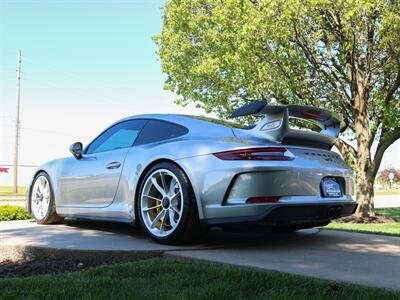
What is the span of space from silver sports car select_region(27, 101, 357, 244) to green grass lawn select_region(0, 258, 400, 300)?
863mm

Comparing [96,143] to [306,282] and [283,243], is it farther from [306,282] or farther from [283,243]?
[306,282]

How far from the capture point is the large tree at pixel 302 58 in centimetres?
1139

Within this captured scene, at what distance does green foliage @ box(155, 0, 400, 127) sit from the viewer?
37.1ft

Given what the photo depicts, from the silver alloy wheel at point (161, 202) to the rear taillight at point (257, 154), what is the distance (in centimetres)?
57

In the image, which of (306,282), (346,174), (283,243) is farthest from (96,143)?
(306,282)

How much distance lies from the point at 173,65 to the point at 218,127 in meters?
11.4

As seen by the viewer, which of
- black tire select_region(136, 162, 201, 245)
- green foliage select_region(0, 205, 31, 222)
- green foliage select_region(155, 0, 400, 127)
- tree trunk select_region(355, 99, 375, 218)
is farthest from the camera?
tree trunk select_region(355, 99, 375, 218)

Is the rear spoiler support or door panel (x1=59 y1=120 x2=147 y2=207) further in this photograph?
door panel (x1=59 y1=120 x2=147 y2=207)

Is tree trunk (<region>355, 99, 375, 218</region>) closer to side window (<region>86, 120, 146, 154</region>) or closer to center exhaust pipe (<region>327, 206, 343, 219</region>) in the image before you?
center exhaust pipe (<region>327, 206, 343, 219</region>)

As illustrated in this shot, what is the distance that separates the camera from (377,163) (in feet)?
46.1

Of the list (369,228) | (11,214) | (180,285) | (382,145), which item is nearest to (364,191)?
(382,145)

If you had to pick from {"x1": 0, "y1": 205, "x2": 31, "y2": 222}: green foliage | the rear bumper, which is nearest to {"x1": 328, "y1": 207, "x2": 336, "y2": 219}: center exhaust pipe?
the rear bumper

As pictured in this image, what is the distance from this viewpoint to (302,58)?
12.8 meters

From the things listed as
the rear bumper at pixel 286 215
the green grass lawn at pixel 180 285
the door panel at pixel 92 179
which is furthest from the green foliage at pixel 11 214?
the green grass lawn at pixel 180 285
